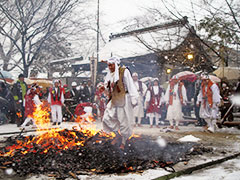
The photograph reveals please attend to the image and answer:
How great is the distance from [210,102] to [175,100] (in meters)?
1.56

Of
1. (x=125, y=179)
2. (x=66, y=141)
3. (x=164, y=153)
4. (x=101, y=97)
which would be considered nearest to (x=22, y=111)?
(x=101, y=97)

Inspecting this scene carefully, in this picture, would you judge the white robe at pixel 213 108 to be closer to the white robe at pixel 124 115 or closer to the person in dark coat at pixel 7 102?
the white robe at pixel 124 115

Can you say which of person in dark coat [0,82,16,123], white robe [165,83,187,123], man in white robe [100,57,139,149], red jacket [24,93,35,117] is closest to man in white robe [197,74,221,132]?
white robe [165,83,187,123]

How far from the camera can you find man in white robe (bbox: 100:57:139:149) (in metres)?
5.96

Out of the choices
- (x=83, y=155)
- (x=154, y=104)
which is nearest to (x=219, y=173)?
(x=83, y=155)

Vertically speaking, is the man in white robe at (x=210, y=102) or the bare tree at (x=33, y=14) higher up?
the bare tree at (x=33, y=14)

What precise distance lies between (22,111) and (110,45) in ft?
38.7

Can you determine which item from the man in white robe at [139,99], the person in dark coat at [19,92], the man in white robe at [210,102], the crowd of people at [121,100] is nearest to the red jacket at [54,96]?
the crowd of people at [121,100]

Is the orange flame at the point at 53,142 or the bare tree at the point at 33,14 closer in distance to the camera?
the orange flame at the point at 53,142

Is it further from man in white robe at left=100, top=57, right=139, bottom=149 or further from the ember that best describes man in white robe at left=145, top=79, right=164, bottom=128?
man in white robe at left=100, top=57, right=139, bottom=149

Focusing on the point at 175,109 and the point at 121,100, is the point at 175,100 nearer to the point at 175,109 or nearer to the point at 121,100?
the point at 175,109

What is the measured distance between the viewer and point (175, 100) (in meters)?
10.4

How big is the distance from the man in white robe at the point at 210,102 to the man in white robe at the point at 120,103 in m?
4.42

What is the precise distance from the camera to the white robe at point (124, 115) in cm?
595
